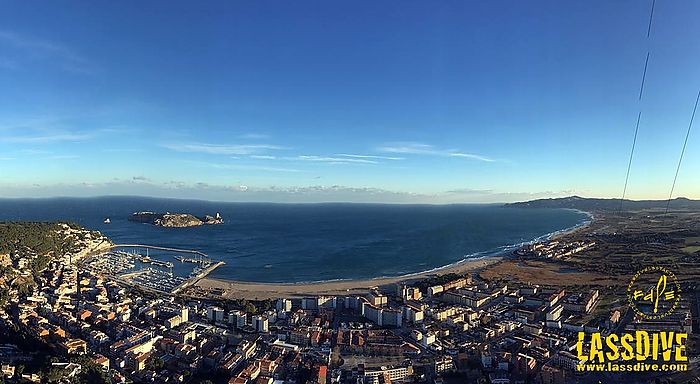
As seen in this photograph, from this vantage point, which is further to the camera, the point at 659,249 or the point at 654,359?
the point at 659,249

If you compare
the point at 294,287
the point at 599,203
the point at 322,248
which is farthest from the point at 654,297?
the point at 599,203

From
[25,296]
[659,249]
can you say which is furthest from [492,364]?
[659,249]

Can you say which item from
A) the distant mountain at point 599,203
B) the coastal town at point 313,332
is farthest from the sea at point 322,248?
the distant mountain at point 599,203

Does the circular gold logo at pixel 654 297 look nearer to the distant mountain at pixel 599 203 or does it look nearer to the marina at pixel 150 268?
the marina at pixel 150 268

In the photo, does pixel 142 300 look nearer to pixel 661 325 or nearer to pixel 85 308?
pixel 85 308

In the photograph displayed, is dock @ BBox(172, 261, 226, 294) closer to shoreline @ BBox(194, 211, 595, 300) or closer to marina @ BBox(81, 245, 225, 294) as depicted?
marina @ BBox(81, 245, 225, 294)

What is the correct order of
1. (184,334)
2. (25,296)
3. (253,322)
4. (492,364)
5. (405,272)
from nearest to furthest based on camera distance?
(492,364) < (184,334) < (253,322) < (25,296) < (405,272)
